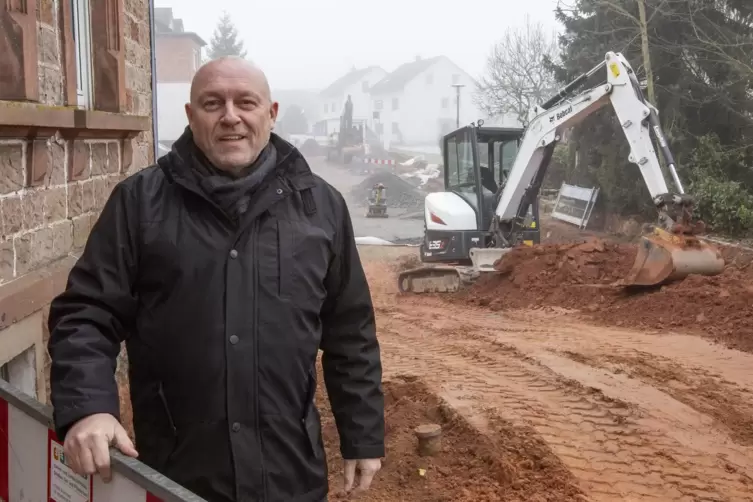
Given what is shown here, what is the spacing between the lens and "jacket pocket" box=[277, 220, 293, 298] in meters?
2.12

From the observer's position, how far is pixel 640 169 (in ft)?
31.8

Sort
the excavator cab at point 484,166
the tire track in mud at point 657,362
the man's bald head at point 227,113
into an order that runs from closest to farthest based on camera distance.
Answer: the man's bald head at point 227,113
the tire track in mud at point 657,362
the excavator cab at point 484,166

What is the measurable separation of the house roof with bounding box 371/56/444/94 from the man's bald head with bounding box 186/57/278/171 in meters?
68.8

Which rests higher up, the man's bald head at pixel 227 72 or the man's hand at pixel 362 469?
the man's bald head at pixel 227 72

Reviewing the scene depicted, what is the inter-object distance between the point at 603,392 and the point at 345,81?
3058 inches

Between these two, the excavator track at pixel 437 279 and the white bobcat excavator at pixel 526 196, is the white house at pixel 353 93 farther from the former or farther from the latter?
the excavator track at pixel 437 279

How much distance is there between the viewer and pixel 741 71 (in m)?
16.5

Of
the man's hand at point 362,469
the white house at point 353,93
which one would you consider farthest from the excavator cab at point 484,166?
the white house at point 353,93

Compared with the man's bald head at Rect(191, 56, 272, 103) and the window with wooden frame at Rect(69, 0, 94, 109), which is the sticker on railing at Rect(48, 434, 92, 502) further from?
the window with wooden frame at Rect(69, 0, 94, 109)

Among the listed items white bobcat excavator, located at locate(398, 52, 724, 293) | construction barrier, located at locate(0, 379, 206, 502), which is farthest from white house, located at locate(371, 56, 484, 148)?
construction barrier, located at locate(0, 379, 206, 502)

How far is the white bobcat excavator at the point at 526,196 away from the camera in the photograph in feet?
29.9

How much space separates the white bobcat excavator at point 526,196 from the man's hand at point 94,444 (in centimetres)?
837

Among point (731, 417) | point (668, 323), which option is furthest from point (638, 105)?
point (731, 417)

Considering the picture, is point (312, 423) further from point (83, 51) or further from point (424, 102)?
point (424, 102)
